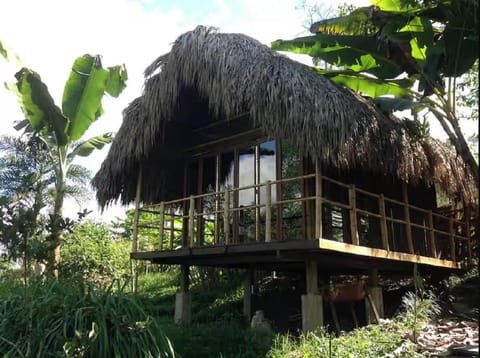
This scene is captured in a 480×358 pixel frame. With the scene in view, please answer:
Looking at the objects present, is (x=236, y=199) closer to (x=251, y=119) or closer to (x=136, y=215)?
(x=251, y=119)

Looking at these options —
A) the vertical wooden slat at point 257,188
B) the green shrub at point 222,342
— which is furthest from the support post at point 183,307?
the vertical wooden slat at point 257,188

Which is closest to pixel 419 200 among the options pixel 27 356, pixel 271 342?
pixel 271 342

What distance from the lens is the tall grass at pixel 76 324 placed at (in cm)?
440

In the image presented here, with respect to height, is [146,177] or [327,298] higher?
[146,177]

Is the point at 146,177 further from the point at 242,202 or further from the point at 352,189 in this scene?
the point at 352,189

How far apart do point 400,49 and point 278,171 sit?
2741 mm

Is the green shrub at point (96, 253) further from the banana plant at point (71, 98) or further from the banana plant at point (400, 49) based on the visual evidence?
the banana plant at point (400, 49)

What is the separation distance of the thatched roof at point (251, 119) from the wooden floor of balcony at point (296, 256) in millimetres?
1233

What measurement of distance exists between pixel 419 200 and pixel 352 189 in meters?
4.00

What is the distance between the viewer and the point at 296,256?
7.25 m

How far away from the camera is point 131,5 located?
219 inches

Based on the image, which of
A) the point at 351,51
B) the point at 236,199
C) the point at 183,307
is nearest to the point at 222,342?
the point at 183,307

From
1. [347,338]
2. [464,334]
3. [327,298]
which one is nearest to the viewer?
[347,338]

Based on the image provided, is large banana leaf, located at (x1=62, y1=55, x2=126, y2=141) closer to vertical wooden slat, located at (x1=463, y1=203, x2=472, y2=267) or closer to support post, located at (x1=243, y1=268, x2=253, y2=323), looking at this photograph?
support post, located at (x1=243, y1=268, x2=253, y2=323)
